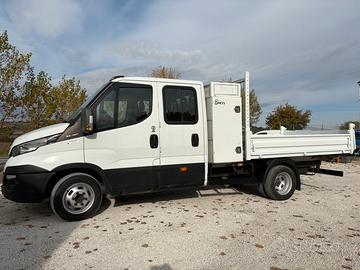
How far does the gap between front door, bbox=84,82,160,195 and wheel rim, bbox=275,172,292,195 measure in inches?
117

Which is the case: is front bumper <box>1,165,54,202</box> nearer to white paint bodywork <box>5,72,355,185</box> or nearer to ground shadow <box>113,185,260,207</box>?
white paint bodywork <box>5,72,355,185</box>

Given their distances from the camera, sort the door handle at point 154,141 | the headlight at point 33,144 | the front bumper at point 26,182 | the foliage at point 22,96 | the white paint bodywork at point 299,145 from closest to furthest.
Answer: the front bumper at point 26,182 < the headlight at point 33,144 < the door handle at point 154,141 < the white paint bodywork at point 299,145 < the foliage at point 22,96

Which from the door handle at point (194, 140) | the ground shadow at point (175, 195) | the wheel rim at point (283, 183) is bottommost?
the ground shadow at point (175, 195)

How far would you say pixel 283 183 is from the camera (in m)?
7.66

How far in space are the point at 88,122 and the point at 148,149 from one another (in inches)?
48.0

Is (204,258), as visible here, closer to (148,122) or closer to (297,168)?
(148,122)

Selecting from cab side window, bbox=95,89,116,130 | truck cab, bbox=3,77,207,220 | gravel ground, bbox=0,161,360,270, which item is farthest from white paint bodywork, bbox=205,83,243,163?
cab side window, bbox=95,89,116,130

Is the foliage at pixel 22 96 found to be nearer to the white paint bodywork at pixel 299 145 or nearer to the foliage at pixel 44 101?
the foliage at pixel 44 101

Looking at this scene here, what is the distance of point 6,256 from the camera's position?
172 inches

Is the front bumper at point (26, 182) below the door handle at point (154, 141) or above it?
below

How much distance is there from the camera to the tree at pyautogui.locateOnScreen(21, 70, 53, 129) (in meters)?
14.4

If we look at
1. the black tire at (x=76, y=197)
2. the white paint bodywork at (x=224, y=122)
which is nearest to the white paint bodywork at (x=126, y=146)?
the black tire at (x=76, y=197)

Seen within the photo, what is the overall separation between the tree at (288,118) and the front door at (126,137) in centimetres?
2923

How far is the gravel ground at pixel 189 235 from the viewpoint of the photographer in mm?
4211
